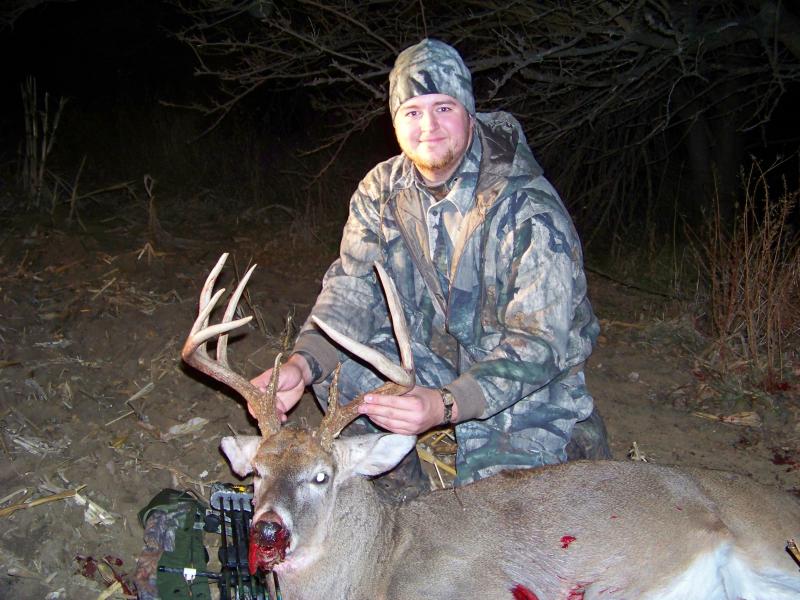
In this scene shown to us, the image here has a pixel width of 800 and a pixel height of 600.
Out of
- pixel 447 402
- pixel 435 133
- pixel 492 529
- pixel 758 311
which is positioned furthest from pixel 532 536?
pixel 758 311

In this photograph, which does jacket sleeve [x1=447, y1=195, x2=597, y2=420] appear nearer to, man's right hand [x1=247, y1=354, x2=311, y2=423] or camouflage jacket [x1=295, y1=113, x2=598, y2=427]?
camouflage jacket [x1=295, y1=113, x2=598, y2=427]

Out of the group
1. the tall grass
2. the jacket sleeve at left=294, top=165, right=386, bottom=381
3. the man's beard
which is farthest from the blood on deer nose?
the tall grass

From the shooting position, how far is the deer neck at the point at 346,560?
2.91 metres

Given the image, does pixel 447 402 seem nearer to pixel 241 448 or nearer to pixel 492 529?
pixel 492 529

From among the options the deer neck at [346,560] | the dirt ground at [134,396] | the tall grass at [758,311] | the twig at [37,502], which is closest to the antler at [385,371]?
the deer neck at [346,560]

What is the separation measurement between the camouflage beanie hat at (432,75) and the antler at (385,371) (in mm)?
1112

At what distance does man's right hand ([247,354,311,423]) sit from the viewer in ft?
10.7

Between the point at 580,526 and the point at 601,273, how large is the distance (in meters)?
4.84

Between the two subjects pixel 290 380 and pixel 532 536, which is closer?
pixel 532 536

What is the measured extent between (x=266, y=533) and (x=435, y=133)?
74.1 inches

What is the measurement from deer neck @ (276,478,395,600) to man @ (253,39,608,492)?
1.90 feet

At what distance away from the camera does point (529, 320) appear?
3354 millimetres

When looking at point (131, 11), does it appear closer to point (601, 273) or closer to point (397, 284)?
point (601, 273)

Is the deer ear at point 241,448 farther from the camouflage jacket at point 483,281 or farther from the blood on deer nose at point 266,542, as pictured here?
the camouflage jacket at point 483,281
